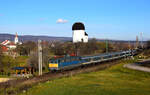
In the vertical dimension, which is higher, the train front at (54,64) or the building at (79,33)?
the building at (79,33)

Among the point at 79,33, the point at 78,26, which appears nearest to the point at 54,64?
the point at 79,33

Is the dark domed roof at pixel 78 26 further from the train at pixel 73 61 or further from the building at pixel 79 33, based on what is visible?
the train at pixel 73 61

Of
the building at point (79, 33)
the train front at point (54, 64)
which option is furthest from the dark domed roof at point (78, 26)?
the train front at point (54, 64)

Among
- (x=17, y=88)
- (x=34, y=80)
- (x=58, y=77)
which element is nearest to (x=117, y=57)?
(x=58, y=77)

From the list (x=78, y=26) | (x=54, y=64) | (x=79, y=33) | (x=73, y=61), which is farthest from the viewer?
(x=78, y=26)

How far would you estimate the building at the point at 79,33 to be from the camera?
5118 inches

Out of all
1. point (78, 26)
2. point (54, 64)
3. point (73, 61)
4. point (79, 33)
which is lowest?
point (54, 64)

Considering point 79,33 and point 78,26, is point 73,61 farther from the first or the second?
point 78,26

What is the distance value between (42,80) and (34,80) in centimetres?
119

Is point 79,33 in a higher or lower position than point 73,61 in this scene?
higher

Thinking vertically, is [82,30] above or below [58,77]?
above

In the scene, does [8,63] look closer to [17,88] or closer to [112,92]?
[17,88]

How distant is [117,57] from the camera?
7588 cm

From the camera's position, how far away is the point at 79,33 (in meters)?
130
